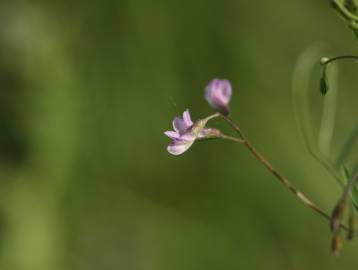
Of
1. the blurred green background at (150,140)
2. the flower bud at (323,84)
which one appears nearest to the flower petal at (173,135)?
the flower bud at (323,84)

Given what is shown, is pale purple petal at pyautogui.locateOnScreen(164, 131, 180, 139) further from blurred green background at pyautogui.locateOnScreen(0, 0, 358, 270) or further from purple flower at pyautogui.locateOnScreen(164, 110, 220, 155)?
blurred green background at pyautogui.locateOnScreen(0, 0, 358, 270)

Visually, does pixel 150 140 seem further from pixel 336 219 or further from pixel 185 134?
pixel 336 219

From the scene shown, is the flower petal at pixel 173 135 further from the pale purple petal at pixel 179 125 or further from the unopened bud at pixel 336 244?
the unopened bud at pixel 336 244

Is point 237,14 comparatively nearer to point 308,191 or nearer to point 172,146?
point 308,191

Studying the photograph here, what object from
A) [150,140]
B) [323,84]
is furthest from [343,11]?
[150,140]

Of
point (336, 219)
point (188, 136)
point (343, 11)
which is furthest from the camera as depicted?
point (188, 136)

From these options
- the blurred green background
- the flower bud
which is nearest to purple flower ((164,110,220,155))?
the flower bud
